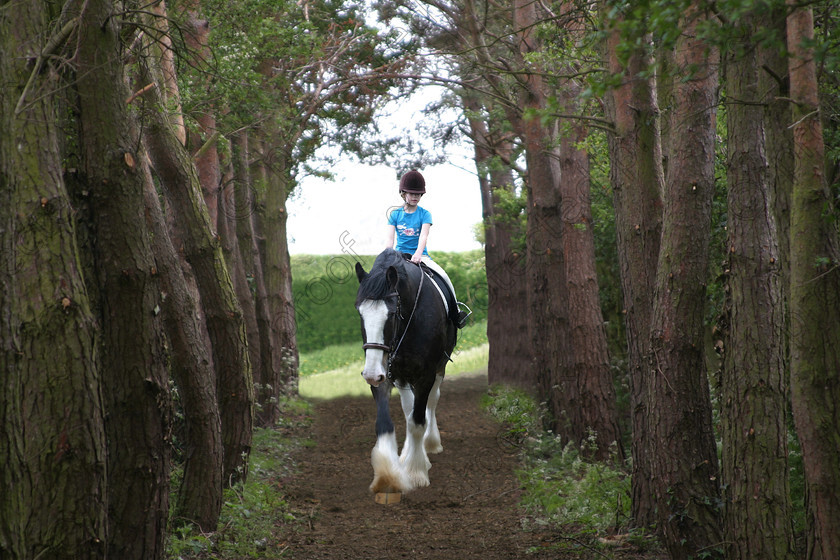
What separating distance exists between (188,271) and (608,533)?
16.7 feet

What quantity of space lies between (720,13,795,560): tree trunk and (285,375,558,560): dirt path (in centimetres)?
202

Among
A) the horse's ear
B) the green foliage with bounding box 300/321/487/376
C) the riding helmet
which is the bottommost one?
the green foliage with bounding box 300/321/487/376

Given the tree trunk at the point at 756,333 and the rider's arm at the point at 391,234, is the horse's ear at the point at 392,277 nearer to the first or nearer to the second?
the rider's arm at the point at 391,234

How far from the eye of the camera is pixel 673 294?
20.6 ft

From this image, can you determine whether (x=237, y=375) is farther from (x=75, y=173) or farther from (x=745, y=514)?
(x=745, y=514)

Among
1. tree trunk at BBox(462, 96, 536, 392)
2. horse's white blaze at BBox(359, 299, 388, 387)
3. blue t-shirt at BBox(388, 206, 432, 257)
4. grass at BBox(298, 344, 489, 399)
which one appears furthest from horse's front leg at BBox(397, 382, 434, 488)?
grass at BBox(298, 344, 489, 399)

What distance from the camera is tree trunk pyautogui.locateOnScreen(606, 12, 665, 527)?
7.18m

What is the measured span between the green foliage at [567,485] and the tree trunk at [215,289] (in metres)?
3.31

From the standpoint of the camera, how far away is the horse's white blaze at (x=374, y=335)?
296 inches

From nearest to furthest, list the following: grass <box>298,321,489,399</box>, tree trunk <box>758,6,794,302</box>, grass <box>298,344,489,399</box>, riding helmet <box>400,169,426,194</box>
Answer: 1. tree trunk <box>758,6,794,302</box>
2. riding helmet <box>400,169,426,194</box>
3. grass <box>298,344,489,399</box>
4. grass <box>298,321,489,399</box>

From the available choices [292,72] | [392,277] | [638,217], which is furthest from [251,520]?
[292,72]

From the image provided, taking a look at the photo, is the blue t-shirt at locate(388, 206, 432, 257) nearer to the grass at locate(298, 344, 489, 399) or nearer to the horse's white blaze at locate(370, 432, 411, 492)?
the horse's white blaze at locate(370, 432, 411, 492)

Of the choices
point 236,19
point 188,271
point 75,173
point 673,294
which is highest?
point 236,19

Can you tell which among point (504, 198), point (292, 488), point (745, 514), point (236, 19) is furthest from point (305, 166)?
point (745, 514)
